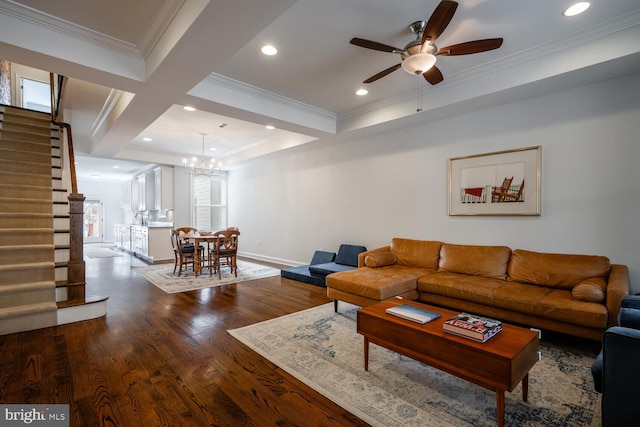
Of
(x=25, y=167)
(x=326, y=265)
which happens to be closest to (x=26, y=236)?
(x=25, y=167)

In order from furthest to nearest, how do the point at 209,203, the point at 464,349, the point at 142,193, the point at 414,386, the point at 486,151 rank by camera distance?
the point at 142,193
the point at 209,203
the point at 486,151
the point at 414,386
the point at 464,349

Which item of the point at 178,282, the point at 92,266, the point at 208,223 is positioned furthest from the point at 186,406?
the point at 208,223

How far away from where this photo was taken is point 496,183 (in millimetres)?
3879

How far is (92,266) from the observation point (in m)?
6.86

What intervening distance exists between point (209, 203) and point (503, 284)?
7.76m

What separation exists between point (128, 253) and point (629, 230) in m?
10.9

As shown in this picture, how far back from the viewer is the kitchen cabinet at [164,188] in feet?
25.9

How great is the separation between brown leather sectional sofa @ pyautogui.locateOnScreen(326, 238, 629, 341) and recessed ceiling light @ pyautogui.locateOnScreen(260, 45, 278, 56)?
2629 millimetres

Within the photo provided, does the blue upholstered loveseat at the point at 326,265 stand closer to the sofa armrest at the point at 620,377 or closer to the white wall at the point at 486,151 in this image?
the white wall at the point at 486,151

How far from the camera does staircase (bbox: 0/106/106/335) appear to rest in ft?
10.4

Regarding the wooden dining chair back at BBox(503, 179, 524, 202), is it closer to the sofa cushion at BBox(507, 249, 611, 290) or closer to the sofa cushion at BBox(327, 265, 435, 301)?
the sofa cushion at BBox(507, 249, 611, 290)

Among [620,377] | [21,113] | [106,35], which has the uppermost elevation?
[21,113]

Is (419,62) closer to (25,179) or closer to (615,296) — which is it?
(615,296)

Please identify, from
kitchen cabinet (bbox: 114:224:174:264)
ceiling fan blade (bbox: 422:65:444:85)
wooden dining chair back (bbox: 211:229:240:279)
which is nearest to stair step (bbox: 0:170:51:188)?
wooden dining chair back (bbox: 211:229:240:279)
